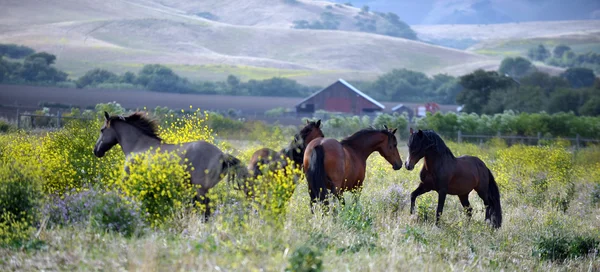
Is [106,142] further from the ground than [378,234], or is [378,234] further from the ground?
[106,142]

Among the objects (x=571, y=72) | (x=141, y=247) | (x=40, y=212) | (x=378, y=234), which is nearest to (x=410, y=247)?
(x=378, y=234)

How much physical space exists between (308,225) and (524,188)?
8.94 metres

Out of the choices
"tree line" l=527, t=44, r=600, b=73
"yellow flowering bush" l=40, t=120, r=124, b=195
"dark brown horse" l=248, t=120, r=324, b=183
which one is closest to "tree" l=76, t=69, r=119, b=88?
"yellow flowering bush" l=40, t=120, r=124, b=195

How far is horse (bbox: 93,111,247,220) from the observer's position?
422 inches

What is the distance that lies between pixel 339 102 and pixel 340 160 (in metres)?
64.7

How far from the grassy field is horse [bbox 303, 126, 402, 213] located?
1.53ft

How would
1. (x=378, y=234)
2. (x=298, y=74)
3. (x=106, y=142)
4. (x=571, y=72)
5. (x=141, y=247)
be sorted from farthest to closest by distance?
(x=298, y=74), (x=571, y=72), (x=106, y=142), (x=378, y=234), (x=141, y=247)

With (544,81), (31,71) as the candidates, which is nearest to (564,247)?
(544,81)

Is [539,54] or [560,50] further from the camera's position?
[560,50]

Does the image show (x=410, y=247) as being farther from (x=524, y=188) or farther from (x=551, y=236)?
(x=524, y=188)

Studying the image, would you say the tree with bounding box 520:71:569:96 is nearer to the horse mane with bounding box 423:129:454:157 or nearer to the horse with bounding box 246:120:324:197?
the horse mane with bounding box 423:129:454:157

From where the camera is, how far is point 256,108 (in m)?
74.2

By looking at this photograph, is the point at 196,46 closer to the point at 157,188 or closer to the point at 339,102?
the point at 339,102

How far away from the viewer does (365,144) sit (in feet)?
43.1
